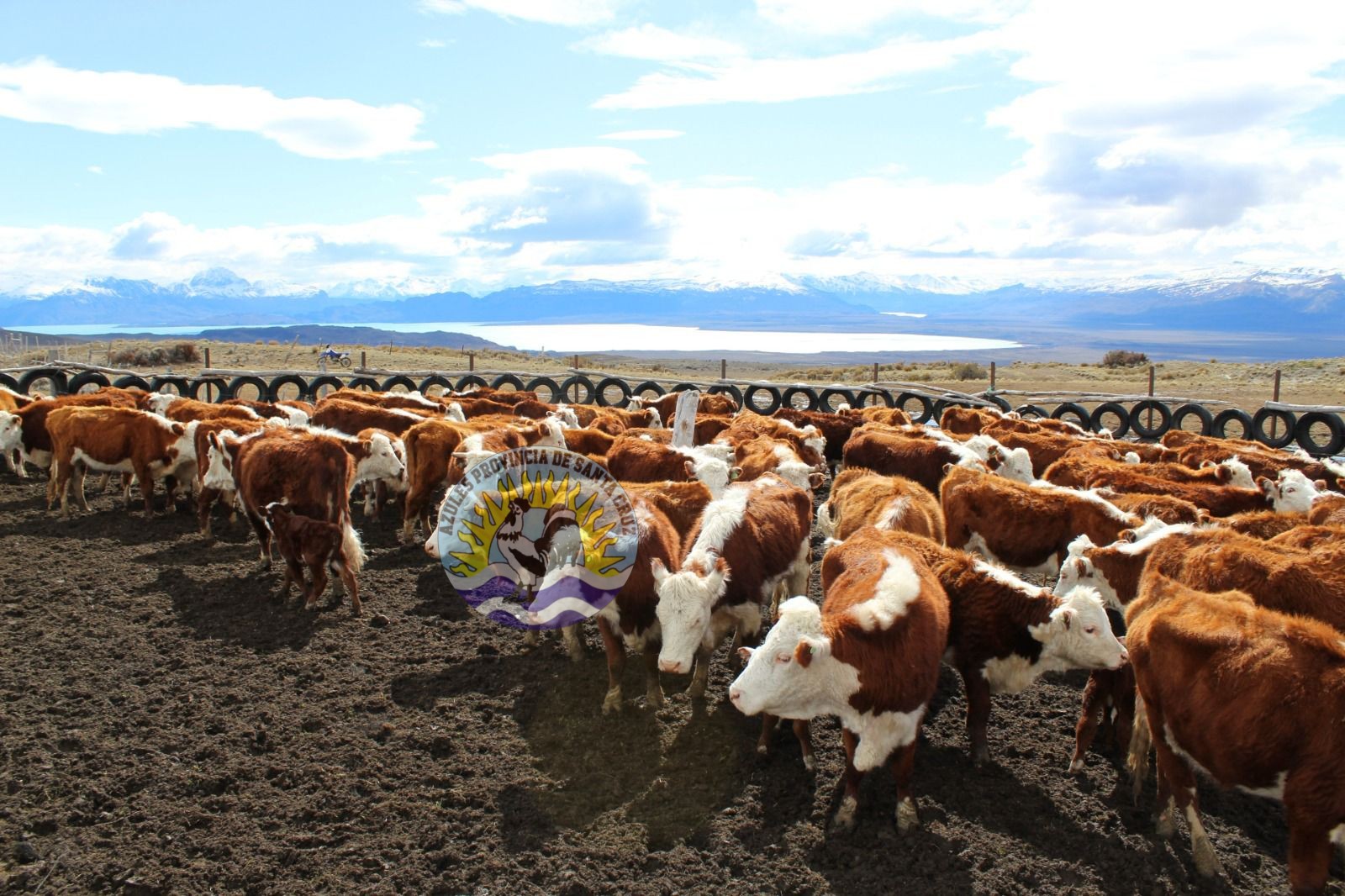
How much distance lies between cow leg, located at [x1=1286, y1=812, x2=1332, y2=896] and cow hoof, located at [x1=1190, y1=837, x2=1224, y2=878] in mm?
462

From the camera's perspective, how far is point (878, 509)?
8.35m

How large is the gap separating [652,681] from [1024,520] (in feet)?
13.2

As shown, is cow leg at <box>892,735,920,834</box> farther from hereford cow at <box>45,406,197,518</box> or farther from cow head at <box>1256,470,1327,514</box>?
hereford cow at <box>45,406,197,518</box>

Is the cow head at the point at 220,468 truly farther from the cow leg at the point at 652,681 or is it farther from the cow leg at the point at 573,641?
the cow leg at the point at 652,681

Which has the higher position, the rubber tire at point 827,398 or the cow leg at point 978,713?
the rubber tire at point 827,398

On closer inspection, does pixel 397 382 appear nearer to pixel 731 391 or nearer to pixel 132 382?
pixel 132 382

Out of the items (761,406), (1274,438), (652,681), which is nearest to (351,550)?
(652,681)

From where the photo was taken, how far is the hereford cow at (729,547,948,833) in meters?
5.23

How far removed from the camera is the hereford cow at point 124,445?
12281 millimetres

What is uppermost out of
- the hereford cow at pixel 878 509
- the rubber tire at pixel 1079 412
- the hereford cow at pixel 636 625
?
the rubber tire at pixel 1079 412

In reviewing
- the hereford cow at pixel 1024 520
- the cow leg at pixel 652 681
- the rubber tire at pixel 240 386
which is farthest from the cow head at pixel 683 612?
the rubber tire at pixel 240 386

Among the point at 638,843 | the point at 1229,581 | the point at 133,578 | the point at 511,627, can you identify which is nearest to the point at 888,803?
the point at 638,843

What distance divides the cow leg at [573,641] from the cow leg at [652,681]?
2.92ft

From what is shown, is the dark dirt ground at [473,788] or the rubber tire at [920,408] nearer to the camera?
the dark dirt ground at [473,788]
